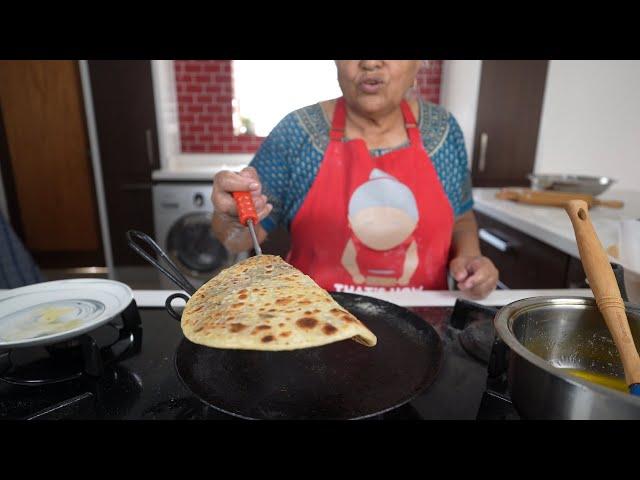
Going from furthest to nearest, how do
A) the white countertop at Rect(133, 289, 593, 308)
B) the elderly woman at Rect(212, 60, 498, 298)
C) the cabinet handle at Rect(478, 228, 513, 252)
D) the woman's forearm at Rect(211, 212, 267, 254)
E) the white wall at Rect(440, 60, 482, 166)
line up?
1. the white wall at Rect(440, 60, 482, 166)
2. the cabinet handle at Rect(478, 228, 513, 252)
3. the elderly woman at Rect(212, 60, 498, 298)
4. the woman's forearm at Rect(211, 212, 267, 254)
5. the white countertop at Rect(133, 289, 593, 308)

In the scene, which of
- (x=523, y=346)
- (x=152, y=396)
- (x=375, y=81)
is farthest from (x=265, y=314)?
(x=375, y=81)

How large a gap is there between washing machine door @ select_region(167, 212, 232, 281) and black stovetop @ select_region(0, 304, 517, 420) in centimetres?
213

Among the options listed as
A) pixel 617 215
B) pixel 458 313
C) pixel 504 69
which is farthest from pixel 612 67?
pixel 458 313

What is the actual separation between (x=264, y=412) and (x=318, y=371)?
0.41 ft

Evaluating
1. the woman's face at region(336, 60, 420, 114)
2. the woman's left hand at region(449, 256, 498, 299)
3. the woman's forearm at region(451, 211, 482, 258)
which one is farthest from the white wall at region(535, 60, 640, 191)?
the woman's left hand at region(449, 256, 498, 299)

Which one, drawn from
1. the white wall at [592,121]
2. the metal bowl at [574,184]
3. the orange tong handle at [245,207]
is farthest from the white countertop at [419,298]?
the white wall at [592,121]

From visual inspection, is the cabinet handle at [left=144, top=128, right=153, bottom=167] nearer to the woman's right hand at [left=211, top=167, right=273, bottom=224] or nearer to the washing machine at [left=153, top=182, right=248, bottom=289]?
the washing machine at [left=153, top=182, right=248, bottom=289]

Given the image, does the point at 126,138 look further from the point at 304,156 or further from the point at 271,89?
the point at 304,156

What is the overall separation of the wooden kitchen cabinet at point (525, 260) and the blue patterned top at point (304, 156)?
Answer: 1.52 ft

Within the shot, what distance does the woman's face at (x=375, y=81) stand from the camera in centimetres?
111

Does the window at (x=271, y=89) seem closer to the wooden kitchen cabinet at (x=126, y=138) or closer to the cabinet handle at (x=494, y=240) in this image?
the wooden kitchen cabinet at (x=126, y=138)

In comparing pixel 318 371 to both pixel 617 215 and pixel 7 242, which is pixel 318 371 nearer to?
pixel 7 242

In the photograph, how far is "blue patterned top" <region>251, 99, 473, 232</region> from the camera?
4.08 ft

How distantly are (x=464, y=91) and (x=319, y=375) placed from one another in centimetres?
299
